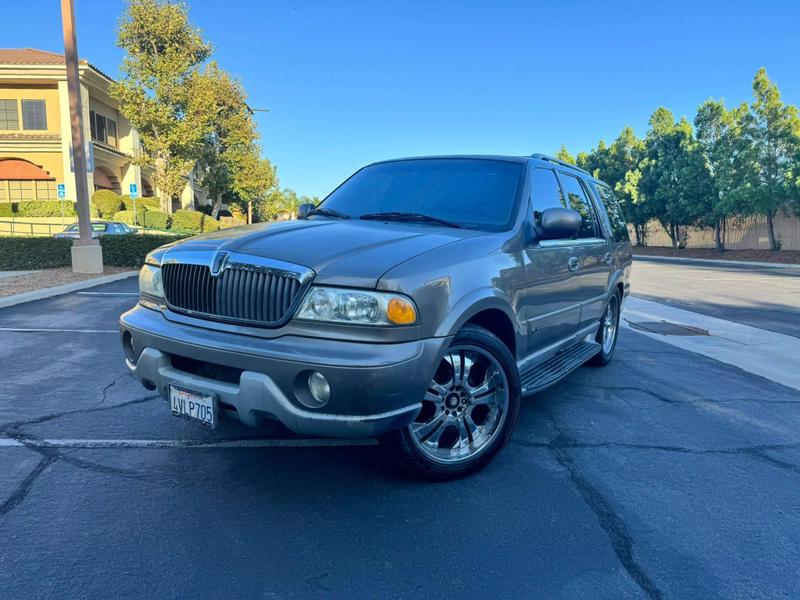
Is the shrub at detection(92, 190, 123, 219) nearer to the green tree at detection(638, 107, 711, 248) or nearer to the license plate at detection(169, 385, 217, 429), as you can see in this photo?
the green tree at detection(638, 107, 711, 248)

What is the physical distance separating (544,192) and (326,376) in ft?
8.53

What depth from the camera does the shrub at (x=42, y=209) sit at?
3253 cm

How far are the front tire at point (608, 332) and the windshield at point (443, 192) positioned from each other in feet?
7.63

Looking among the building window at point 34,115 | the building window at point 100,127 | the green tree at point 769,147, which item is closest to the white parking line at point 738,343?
the green tree at point 769,147

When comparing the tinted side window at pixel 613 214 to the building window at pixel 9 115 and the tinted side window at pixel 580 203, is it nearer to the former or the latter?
the tinted side window at pixel 580 203

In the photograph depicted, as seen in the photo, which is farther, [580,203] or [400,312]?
[580,203]

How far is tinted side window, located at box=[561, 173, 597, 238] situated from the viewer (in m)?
5.04

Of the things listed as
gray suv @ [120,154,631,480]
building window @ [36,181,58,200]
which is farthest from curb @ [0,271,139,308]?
building window @ [36,181,58,200]

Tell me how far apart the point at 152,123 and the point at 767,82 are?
30869 mm

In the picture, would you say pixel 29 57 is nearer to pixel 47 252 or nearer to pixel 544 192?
pixel 47 252

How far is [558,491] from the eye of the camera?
10.5 feet

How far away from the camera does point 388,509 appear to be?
9.71 feet

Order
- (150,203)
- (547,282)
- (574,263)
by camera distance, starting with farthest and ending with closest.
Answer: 1. (150,203)
2. (574,263)
3. (547,282)

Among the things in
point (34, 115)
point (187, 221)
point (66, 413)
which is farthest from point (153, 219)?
point (66, 413)
